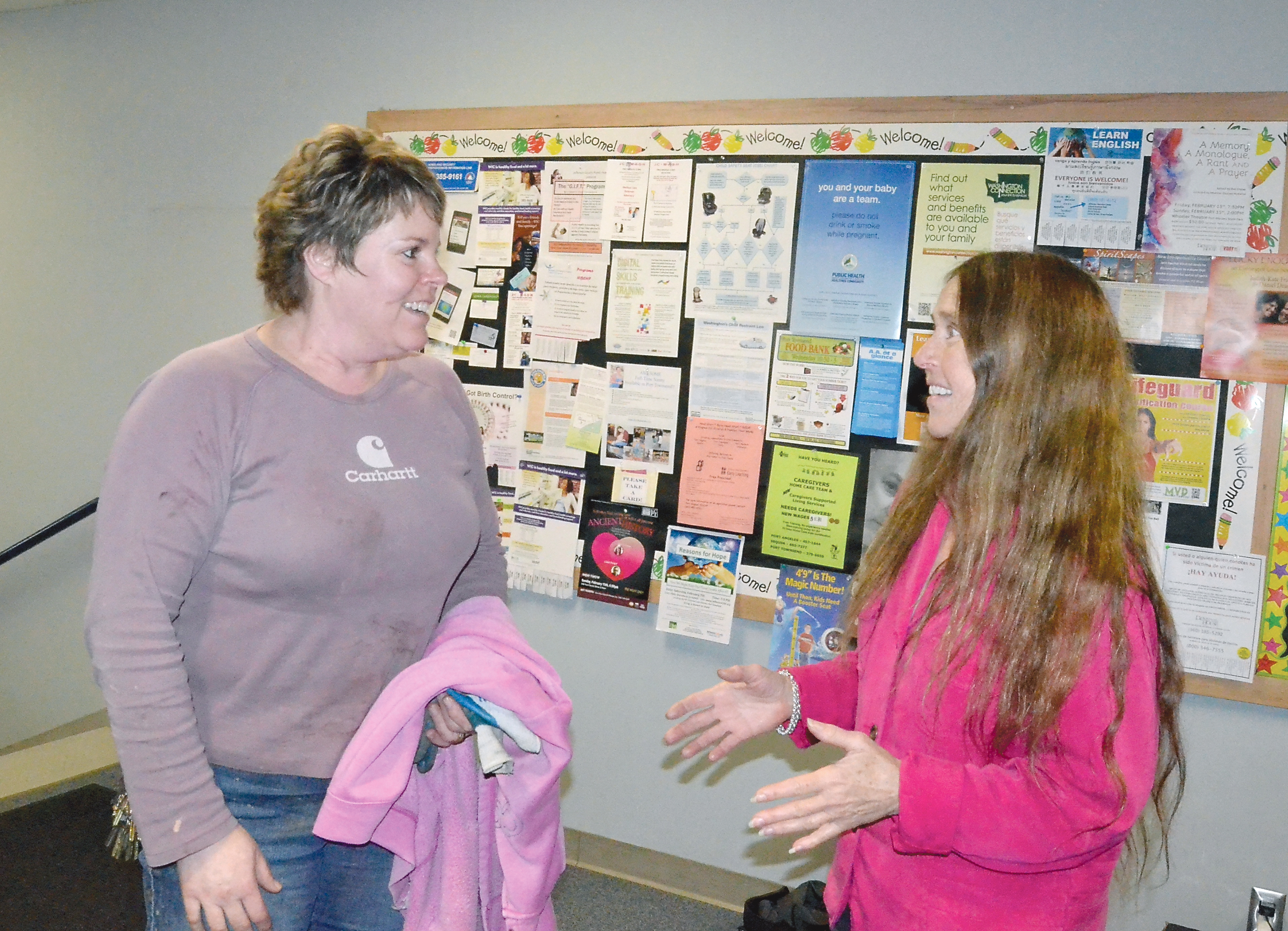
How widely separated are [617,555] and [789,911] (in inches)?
40.3

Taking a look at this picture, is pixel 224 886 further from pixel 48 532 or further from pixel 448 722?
pixel 48 532

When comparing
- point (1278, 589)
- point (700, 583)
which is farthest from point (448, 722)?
point (1278, 589)

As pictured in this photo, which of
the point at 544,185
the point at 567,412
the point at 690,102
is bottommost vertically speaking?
the point at 567,412

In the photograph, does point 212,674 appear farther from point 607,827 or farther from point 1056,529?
point 607,827

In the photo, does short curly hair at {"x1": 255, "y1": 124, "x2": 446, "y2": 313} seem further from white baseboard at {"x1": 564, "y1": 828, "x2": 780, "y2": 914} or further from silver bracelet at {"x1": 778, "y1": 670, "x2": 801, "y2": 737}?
white baseboard at {"x1": 564, "y1": 828, "x2": 780, "y2": 914}

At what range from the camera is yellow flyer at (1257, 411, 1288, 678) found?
2016 millimetres

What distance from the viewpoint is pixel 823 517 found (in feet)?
7.82

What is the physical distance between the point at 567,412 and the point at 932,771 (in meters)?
1.82

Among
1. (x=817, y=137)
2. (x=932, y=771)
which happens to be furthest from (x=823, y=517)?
(x=932, y=771)

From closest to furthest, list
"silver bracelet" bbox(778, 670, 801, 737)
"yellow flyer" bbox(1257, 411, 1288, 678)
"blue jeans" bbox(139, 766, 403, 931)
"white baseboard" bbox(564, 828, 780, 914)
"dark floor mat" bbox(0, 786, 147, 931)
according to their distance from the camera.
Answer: "blue jeans" bbox(139, 766, 403, 931) < "silver bracelet" bbox(778, 670, 801, 737) < "yellow flyer" bbox(1257, 411, 1288, 678) < "dark floor mat" bbox(0, 786, 147, 931) < "white baseboard" bbox(564, 828, 780, 914)

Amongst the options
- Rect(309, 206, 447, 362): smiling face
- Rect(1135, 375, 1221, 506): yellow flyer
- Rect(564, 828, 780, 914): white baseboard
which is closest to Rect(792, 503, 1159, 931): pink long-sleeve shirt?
Rect(309, 206, 447, 362): smiling face

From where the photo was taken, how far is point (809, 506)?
2.40 m

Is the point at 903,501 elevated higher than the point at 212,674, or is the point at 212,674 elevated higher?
the point at 903,501

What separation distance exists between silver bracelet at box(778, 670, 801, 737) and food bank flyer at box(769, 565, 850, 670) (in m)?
0.98
